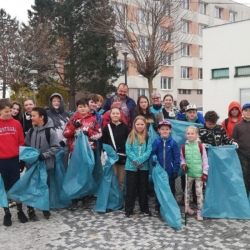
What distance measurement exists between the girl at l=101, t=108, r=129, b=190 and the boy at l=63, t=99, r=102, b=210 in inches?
5.3

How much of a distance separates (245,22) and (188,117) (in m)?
16.1

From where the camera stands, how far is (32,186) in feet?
14.9

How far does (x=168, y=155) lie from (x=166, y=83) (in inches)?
1231

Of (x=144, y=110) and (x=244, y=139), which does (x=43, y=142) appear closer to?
(x=144, y=110)

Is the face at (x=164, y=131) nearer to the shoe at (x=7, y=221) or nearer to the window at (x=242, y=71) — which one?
the shoe at (x=7, y=221)

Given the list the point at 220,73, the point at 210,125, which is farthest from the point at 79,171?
the point at 220,73

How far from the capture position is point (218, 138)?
15.7 feet

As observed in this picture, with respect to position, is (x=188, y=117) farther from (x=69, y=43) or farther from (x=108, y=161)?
(x=69, y=43)

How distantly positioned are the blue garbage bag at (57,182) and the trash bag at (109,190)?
58 cm

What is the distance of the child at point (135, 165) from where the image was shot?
15.4ft

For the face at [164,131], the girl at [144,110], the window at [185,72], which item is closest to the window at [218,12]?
the window at [185,72]

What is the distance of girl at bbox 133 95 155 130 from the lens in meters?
5.33

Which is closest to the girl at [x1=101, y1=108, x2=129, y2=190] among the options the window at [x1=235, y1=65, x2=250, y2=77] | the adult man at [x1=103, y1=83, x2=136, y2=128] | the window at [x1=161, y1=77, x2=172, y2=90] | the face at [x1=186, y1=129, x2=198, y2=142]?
the adult man at [x1=103, y1=83, x2=136, y2=128]

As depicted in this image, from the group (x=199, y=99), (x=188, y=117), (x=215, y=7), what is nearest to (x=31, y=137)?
(x=188, y=117)
